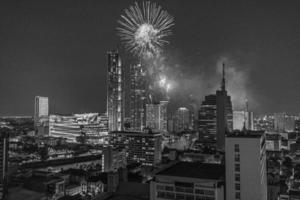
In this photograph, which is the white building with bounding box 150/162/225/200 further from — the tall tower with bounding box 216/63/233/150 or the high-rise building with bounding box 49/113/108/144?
the high-rise building with bounding box 49/113/108/144

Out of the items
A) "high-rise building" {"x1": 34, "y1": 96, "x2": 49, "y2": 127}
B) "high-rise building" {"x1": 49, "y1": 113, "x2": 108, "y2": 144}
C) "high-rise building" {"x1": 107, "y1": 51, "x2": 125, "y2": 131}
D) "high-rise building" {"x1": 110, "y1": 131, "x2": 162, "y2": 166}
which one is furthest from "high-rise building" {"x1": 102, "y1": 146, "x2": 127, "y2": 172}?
"high-rise building" {"x1": 34, "y1": 96, "x2": 49, "y2": 127}

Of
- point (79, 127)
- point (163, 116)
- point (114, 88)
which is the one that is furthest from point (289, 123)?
point (79, 127)

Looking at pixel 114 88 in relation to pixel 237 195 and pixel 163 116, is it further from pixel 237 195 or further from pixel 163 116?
pixel 237 195

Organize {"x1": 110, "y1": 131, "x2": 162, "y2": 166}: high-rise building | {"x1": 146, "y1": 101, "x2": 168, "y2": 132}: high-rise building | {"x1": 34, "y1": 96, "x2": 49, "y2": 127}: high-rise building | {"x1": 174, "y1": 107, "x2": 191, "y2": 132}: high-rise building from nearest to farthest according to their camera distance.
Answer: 1. {"x1": 110, "y1": 131, "x2": 162, "y2": 166}: high-rise building
2. {"x1": 146, "y1": 101, "x2": 168, "y2": 132}: high-rise building
3. {"x1": 174, "y1": 107, "x2": 191, "y2": 132}: high-rise building
4. {"x1": 34, "y1": 96, "x2": 49, "y2": 127}: high-rise building

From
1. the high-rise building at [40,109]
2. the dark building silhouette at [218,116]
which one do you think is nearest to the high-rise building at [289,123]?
the dark building silhouette at [218,116]

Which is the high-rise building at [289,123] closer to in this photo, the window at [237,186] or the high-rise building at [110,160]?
the high-rise building at [110,160]

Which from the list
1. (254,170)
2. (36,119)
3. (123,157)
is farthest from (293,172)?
(36,119)
